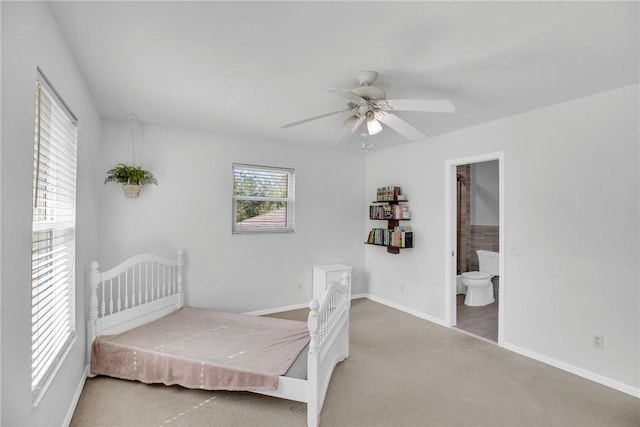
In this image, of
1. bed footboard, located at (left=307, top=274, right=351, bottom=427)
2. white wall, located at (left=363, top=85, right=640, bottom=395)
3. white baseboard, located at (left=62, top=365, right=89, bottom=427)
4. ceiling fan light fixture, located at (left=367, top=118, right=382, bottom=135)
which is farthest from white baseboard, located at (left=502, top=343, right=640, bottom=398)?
white baseboard, located at (left=62, top=365, right=89, bottom=427)

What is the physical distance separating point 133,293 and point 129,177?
1.18 meters

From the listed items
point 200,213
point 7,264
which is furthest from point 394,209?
point 7,264

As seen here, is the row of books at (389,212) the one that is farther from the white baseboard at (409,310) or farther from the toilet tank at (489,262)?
the toilet tank at (489,262)

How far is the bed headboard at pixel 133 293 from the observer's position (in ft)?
9.15

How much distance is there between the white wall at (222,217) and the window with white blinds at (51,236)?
1296 mm

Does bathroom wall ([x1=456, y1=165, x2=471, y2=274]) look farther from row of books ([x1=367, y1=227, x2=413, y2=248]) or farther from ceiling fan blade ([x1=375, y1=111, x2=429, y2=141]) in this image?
ceiling fan blade ([x1=375, y1=111, x2=429, y2=141])

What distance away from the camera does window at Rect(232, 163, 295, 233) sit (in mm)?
4285

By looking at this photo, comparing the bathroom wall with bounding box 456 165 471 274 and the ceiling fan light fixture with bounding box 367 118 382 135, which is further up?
the ceiling fan light fixture with bounding box 367 118 382 135

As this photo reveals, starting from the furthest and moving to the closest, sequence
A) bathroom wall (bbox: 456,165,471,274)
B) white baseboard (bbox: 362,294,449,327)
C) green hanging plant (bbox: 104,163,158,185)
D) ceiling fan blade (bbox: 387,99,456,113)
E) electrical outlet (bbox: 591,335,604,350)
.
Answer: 1. bathroom wall (bbox: 456,165,471,274)
2. white baseboard (bbox: 362,294,449,327)
3. green hanging plant (bbox: 104,163,158,185)
4. electrical outlet (bbox: 591,335,604,350)
5. ceiling fan blade (bbox: 387,99,456,113)

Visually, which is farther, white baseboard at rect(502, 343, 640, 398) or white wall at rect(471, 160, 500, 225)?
white wall at rect(471, 160, 500, 225)

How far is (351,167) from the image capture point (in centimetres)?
518

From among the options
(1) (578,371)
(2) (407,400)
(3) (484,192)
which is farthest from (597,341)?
(3) (484,192)

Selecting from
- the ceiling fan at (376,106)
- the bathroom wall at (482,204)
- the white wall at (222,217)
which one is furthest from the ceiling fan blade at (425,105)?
the bathroom wall at (482,204)

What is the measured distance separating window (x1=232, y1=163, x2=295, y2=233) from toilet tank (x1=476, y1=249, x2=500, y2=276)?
127 inches
